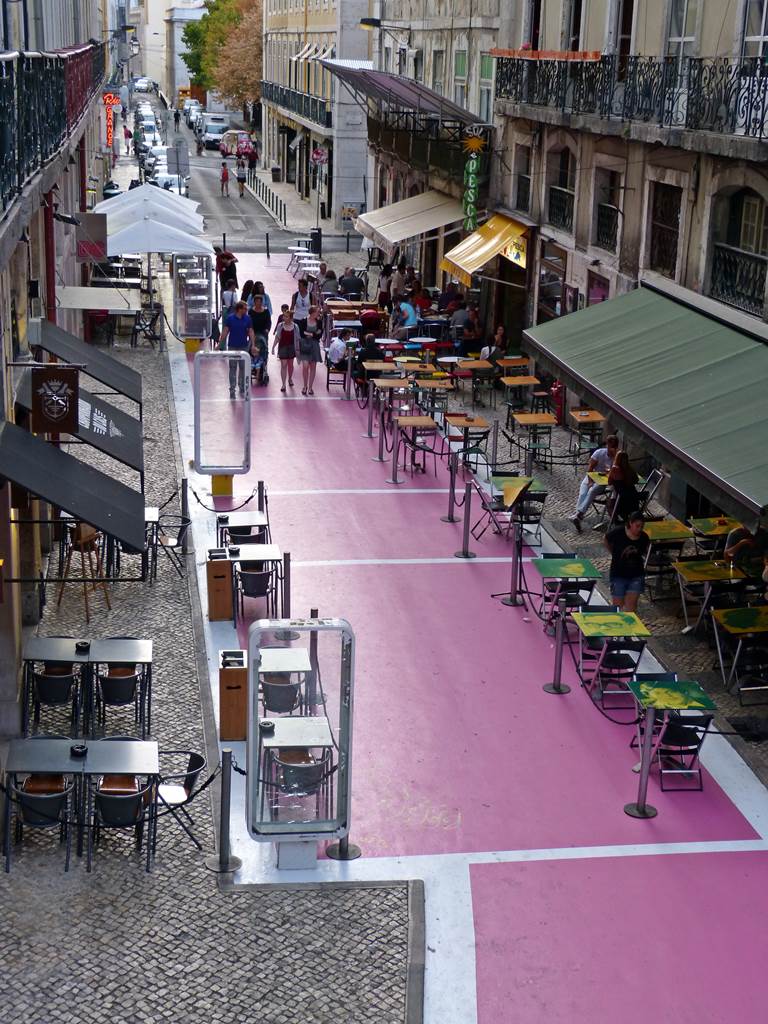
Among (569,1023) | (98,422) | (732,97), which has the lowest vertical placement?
(569,1023)

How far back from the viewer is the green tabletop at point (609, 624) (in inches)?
502

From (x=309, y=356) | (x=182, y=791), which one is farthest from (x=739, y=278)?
(x=182, y=791)

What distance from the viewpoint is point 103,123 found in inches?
2421

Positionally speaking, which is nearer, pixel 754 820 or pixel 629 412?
pixel 754 820

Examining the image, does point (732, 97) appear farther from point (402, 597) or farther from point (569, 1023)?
point (569, 1023)

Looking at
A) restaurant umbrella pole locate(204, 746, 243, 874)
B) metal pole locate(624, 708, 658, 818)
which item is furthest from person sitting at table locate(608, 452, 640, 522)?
restaurant umbrella pole locate(204, 746, 243, 874)

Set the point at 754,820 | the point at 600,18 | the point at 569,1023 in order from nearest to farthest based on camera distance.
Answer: the point at 569,1023
the point at 754,820
the point at 600,18

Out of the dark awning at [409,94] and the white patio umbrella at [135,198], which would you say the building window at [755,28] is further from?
the white patio umbrella at [135,198]

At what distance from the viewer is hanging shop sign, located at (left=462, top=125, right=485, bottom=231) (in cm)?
2748

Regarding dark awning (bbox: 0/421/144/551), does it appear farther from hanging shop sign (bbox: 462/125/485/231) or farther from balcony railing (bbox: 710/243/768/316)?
hanging shop sign (bbox: 462/125/485/231)

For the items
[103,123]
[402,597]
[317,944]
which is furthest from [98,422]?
[103,123]

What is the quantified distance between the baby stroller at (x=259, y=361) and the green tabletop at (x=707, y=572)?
502 inches

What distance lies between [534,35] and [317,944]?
69.3ft

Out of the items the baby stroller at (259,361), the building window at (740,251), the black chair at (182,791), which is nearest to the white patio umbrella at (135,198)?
the baby stroller at (259,361)
